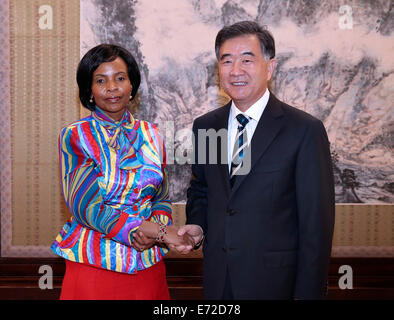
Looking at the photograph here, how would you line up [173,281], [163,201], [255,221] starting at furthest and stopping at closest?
[173,281], [163,201], [255,221]

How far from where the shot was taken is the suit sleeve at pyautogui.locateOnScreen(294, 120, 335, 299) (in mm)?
1476

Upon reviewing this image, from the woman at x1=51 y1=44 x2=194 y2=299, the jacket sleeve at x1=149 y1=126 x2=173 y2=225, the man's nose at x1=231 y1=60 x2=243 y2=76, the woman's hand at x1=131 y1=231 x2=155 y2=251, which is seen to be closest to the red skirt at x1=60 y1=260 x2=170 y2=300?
the woman at x1=51 y1=44 x2=194 y2=299

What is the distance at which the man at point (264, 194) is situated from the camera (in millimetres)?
1494

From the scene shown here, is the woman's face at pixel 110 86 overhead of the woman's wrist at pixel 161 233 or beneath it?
overhead

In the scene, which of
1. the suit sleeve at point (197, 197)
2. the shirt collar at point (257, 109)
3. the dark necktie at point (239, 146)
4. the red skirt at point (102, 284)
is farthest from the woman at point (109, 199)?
the shirt collar at point (257, 109)

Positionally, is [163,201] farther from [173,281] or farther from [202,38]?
[202,38]

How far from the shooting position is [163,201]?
1960mm

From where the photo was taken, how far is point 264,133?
5.18 feet

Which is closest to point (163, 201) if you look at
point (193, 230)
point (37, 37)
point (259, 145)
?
point (193, 230)

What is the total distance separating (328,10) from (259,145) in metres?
2.57

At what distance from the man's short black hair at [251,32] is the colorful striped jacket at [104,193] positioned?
64 centimetres

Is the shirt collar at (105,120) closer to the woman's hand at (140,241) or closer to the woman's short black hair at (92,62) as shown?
the woman's short black hair at (92,62)

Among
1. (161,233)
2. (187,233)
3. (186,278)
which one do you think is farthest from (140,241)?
(186,278)

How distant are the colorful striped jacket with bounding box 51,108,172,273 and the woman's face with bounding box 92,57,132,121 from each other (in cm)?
7
